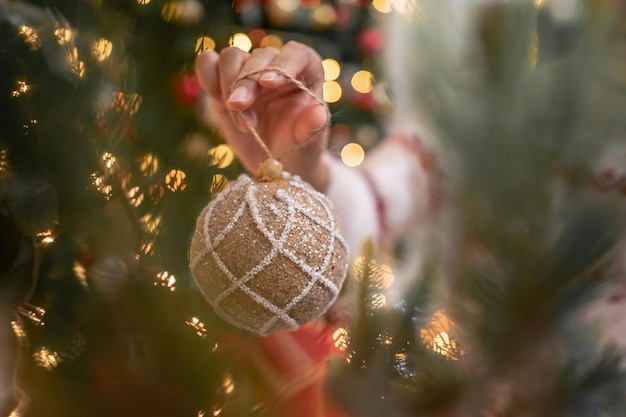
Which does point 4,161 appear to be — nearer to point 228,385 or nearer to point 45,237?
point 45,237

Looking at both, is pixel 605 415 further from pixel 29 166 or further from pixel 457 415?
pixel 29 166

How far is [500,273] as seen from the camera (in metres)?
0.34

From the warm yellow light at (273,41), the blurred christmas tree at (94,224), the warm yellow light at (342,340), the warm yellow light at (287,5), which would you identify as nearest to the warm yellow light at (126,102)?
the blurred christmas tree at (94,224)

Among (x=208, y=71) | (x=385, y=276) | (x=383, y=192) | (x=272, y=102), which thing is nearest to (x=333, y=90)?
(x=383, y=192)

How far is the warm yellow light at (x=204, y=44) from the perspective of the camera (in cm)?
39

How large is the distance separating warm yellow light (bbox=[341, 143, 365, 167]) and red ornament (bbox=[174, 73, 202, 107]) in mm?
903

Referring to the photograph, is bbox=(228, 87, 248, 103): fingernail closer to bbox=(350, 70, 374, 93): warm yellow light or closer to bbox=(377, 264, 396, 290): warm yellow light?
bbox=(377, 264, 396, 290): warm yellow light

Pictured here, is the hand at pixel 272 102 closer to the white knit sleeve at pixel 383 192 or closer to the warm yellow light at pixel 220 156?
the warm yellow light at pixel 220 156

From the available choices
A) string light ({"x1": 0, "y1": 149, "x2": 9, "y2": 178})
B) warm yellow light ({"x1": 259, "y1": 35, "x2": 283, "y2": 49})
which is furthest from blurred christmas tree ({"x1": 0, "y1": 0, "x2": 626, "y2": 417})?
warm yellow light ({"x1": 259, "y1": 35, "x2": 283, "y2": 49})

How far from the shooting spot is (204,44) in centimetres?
41

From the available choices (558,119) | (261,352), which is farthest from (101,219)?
(558,119)

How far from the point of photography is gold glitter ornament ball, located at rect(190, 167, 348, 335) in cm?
32

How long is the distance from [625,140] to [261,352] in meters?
0.33

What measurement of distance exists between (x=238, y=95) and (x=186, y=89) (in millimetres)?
60
